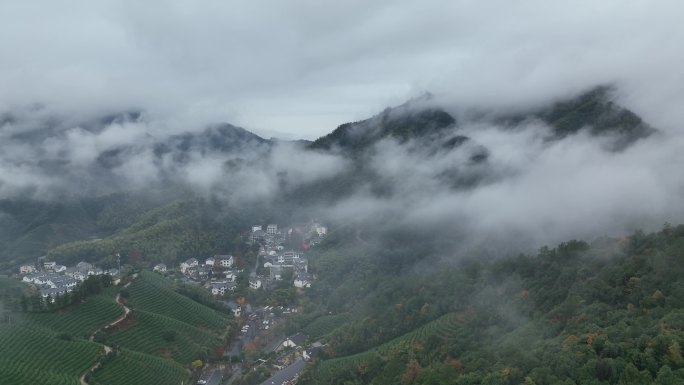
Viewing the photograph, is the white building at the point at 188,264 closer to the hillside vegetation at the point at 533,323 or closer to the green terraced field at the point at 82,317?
the green terraced field at the point at 82,317

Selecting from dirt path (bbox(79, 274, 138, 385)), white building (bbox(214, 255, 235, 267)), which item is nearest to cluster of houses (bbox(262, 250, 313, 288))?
white building (bbox(214, 255, 235, 267))

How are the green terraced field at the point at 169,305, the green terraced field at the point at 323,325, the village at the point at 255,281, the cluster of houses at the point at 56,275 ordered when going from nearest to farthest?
1. the village at the point at 255,281
2. the green terraced field at the point at 169,305
3. the green terraced field at the point at 323,325
4. the cluster of houses at the point at 56,275

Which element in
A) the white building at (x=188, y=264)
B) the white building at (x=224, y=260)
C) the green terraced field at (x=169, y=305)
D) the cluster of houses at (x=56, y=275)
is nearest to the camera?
the green terraced field at (x=169, y=305)

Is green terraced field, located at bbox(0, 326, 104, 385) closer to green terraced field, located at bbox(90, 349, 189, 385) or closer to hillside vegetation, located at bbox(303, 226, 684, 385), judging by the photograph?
green terraced field, located at bbox(90, 349, 189, 385)

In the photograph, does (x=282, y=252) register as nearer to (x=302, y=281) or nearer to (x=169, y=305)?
(x=302, y=281)

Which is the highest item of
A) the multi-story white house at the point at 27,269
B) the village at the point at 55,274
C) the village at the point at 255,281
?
the village at the point at 255,281

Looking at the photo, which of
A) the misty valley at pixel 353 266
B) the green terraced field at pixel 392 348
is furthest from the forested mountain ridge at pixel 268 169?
the green terraced field at pixel 392 348

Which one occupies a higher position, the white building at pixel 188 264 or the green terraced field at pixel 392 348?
the green terraced field at pixel 392 348
